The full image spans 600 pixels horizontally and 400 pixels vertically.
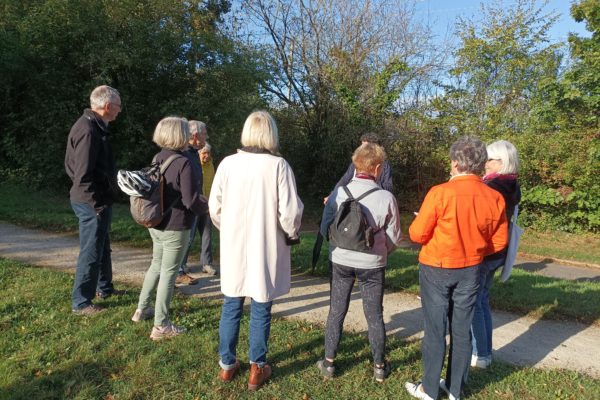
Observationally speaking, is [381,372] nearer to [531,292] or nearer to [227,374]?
[227,374]

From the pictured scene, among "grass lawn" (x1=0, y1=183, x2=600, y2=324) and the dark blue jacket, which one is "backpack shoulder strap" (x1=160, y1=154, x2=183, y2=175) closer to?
the dark blue jacket

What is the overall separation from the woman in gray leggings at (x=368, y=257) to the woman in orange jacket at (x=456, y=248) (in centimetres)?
29

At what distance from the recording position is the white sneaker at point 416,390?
3.16 meters

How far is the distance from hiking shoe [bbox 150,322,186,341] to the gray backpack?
36.1 inches

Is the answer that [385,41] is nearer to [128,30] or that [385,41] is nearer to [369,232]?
[128,30]

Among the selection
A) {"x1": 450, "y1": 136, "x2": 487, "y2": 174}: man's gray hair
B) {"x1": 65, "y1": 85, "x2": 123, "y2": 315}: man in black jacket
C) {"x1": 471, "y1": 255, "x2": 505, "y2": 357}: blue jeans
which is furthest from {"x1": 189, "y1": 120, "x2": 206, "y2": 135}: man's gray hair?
{"x1": 471, "y1": 255, "x2": 505, "y2": 357}: blue jeans

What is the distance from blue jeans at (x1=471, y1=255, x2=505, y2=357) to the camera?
3486mm

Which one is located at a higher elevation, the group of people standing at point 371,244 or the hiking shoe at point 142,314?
the group of people standing at point 371,244

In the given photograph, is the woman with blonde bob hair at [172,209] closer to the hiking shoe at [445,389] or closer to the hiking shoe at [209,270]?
the hiking shoe at [209,270]

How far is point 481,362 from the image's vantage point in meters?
3.68

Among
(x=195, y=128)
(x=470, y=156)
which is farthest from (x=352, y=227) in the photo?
(x=195, y=128)

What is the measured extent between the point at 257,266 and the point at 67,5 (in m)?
12.0

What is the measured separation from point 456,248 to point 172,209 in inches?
90.3

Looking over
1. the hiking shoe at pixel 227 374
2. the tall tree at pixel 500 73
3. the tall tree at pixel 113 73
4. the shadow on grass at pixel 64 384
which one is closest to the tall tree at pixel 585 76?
the tall tree at pixel 500 73
